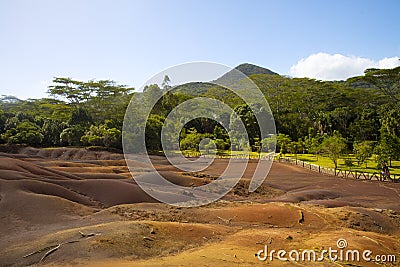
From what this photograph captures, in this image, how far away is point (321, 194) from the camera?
17.6m

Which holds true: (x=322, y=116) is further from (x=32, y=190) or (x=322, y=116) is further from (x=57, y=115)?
(x=32, y=190)

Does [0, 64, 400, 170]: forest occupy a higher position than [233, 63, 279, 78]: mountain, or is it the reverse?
[233, 63, 279, 78]: mountain

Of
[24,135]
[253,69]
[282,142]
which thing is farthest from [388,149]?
[253,69]

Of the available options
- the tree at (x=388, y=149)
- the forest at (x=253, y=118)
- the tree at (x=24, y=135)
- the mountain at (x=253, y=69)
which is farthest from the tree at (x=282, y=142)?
the mountain at (x=253, y=69)

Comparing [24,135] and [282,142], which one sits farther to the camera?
[282,142]

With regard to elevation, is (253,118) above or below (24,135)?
above

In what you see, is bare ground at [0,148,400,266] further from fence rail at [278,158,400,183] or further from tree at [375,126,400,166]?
tree at [375,126,400,166]

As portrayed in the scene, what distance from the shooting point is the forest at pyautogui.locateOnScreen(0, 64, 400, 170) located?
121ft

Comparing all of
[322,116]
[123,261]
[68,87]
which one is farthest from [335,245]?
[68,87]

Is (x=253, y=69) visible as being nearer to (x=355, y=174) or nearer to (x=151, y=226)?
(x=355, y=174)

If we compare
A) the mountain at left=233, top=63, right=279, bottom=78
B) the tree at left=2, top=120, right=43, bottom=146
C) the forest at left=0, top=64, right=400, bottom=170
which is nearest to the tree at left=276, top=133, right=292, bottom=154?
the forest at left=0, top=64, right=400, bottom=170

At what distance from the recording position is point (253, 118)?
48.6 metres

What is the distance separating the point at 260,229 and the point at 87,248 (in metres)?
5.03

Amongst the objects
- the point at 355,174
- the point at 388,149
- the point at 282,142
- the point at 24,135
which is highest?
the point at 24,135
